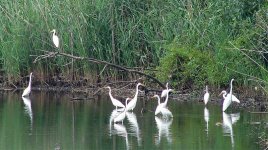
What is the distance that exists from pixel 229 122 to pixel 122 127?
2093mm

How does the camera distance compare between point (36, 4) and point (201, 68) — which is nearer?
point (201, 68)

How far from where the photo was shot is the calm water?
631 inches

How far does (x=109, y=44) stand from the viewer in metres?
24.0

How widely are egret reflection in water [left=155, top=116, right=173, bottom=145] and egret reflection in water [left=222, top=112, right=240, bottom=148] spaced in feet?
3.45

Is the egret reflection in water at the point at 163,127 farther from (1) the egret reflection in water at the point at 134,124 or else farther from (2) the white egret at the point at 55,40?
(2) the white egret at the point at 55,40

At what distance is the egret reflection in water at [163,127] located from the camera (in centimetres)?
1652

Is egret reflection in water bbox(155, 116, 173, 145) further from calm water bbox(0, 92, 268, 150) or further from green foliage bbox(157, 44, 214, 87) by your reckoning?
green foliage bbox(157, 44, 214, 87)

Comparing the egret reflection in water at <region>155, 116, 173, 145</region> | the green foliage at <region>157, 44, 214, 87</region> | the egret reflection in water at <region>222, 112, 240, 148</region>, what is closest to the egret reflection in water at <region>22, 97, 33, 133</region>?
the egret reflection in water at <region>155, 116, 173, 145</region>

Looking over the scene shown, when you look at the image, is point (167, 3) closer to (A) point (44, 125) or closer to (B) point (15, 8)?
(B) point (15, 8)

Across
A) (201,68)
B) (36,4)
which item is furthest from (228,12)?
(36,4)

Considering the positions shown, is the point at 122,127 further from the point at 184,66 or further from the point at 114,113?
the point at 184,66

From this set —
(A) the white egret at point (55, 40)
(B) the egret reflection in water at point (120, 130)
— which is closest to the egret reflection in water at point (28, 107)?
(A) the white egret at point (55, 40)

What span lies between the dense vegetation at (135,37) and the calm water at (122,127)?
1.14m

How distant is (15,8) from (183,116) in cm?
744
